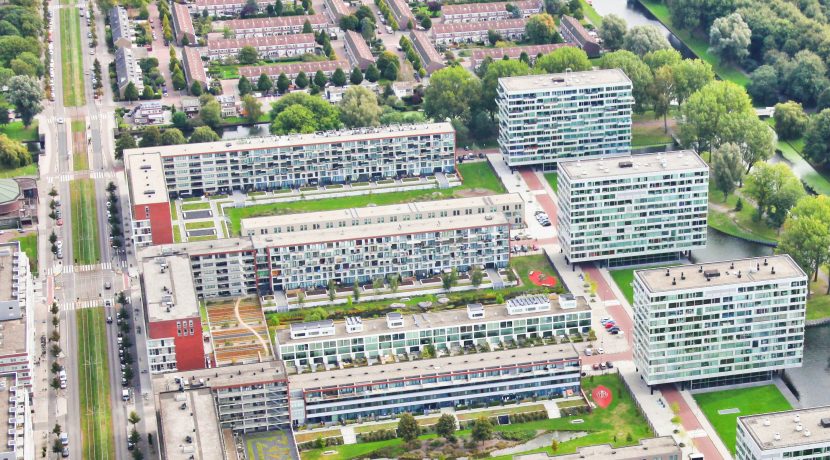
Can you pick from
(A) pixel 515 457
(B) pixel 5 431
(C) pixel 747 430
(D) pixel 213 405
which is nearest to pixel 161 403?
(D) pixel 213 405

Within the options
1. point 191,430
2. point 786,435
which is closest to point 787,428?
point 786,435

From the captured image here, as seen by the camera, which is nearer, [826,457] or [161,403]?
[826,457]

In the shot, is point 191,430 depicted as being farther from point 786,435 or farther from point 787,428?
point 787,428

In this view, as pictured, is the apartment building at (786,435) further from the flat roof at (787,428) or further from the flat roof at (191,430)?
the flat roof at (191,430)

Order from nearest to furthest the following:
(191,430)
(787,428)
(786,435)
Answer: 1. (786,435)
2. (787,428)
3. (191,430)

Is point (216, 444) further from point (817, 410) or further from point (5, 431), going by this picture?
point (817, 410)

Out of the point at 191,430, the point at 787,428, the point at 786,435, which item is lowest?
the point at 191,430

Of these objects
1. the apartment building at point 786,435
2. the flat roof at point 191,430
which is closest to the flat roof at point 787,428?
the apartment building at point 786,435
